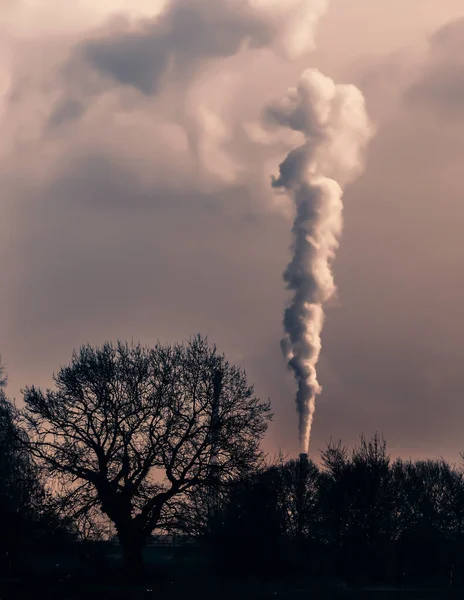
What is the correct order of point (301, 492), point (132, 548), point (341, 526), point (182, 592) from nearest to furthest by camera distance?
1. point (182, 592)
2. point (132, 548)
3. point (341, 526)
4. point (301, 492)

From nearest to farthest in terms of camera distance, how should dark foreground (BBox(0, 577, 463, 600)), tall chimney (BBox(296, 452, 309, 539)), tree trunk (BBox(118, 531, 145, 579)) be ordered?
dark foreground (BBox(0, 577, 463, 600)), tree trunk (BBox(118, 531, 145, 579)), tall chimney (BBox(296, 452, 309, 539))

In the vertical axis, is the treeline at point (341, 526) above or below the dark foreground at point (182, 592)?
above

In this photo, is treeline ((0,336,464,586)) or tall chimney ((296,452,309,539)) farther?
tall chimney ((296,452,309,539))

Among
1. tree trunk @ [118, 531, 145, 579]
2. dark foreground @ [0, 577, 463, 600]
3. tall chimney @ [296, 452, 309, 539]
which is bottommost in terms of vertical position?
dark foreground @ [0, 577, 463, 600]

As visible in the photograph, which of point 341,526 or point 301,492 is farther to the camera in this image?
point 301,492

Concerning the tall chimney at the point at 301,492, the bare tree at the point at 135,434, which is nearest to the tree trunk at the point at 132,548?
the bare tree at the point at 135,434

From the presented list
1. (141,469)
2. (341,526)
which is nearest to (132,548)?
(141,469)

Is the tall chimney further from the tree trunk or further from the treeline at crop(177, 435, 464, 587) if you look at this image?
the tree trunk

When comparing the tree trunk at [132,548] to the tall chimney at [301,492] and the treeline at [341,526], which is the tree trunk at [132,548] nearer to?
the treeline at [341,526]

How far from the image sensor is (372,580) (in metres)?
56.0

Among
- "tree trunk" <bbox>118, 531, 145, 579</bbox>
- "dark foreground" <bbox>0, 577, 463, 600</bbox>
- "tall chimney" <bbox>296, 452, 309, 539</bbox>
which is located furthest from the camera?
"tall chimney" <bbox>296, 452, 309, 539</bbox>

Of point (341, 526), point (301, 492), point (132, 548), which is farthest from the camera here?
point (301, 492)

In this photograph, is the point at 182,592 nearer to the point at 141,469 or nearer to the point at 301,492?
the point at 141,469

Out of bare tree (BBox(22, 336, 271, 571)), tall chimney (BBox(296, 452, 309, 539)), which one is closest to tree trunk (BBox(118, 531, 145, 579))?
bare tree (BBox(22, 336, 271, 571))
